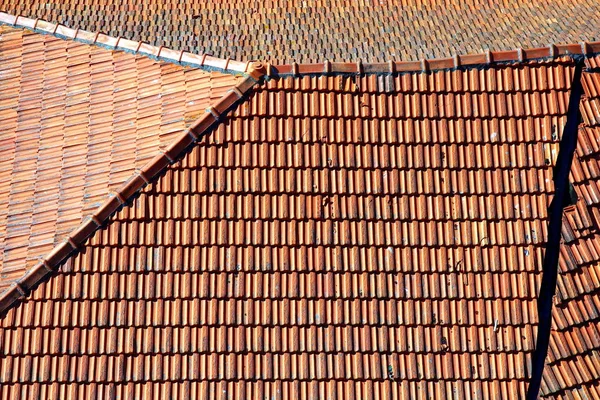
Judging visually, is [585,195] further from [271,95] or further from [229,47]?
[229,47]

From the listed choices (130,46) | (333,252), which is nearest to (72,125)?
(130,46)

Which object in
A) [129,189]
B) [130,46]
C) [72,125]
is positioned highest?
[130,46]

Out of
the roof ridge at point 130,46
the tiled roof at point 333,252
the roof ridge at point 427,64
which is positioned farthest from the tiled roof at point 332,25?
the tiled roof at point 333,252

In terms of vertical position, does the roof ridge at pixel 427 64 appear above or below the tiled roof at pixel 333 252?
above

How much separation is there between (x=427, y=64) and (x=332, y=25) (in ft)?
7.67

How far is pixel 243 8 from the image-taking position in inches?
431

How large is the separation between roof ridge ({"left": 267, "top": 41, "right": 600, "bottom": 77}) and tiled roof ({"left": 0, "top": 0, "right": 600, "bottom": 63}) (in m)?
0.40

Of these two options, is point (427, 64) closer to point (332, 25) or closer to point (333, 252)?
point (332, 25)

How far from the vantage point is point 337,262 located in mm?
8055

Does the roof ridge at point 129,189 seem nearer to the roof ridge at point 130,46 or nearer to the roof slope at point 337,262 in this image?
the roof slope at point 337,262

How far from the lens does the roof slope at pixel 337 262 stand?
25.8 feet

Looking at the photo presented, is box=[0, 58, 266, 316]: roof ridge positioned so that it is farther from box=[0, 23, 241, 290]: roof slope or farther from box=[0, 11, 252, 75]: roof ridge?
box=[0, 11, 252, 75]: roof ridge

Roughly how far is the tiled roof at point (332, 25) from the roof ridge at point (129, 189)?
0.92 m

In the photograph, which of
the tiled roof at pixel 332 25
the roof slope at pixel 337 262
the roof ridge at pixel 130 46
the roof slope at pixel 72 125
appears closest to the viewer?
the roof slope at pixel 337 262
